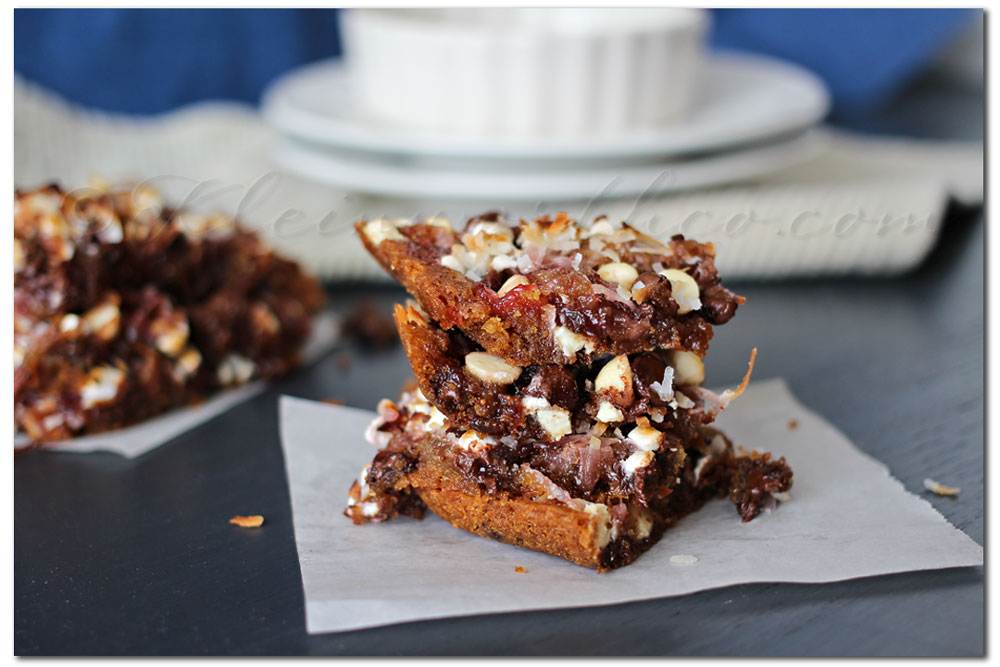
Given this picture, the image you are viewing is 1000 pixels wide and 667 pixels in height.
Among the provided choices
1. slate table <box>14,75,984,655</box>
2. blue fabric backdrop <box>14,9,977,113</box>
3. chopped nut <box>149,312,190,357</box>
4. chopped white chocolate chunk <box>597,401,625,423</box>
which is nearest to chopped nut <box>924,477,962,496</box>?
slate table <box>14,75,984,655</box>

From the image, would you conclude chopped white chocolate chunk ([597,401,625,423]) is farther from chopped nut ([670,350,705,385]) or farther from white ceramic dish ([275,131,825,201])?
white ceramic dish ([275,131,825,201])

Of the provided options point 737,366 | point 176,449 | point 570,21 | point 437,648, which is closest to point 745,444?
point 737,366

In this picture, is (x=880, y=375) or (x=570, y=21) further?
(x=570, y=21)

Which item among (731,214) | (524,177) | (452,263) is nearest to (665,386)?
(452,263)

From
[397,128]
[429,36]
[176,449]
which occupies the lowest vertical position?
[176,449]

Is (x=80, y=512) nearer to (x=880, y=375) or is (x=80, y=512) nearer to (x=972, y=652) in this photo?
(x=972, y=652)

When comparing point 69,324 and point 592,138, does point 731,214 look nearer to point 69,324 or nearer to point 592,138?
point 592,138
